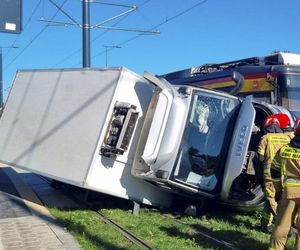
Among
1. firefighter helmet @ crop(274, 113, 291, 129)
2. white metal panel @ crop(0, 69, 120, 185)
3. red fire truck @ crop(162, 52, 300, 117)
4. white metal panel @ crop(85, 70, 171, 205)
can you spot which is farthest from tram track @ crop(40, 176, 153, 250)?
red fire truck @ crop(162, 52, 300, 117)

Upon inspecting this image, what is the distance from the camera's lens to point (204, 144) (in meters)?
8.59

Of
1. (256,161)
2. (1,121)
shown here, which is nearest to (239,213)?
(256,161)

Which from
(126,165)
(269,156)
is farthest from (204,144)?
(269,156)

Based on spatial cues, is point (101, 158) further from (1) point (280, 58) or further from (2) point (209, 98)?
(1) point (280, 58)

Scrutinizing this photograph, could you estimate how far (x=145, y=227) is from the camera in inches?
318

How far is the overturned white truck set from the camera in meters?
8.30

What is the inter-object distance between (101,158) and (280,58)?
7.25 m

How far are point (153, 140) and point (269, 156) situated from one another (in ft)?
6.16

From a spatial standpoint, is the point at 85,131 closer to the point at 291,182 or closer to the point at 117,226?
the point at 117,226

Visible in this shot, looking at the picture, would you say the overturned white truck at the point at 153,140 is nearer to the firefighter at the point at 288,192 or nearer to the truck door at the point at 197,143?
the truck door at the point at 197,143

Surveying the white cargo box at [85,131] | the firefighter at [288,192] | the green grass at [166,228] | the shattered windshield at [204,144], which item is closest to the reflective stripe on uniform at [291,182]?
the firefighter at [288,192]

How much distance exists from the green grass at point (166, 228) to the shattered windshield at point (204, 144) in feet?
2.24

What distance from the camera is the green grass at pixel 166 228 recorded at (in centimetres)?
698

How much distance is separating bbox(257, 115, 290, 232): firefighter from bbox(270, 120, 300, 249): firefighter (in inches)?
43.4
